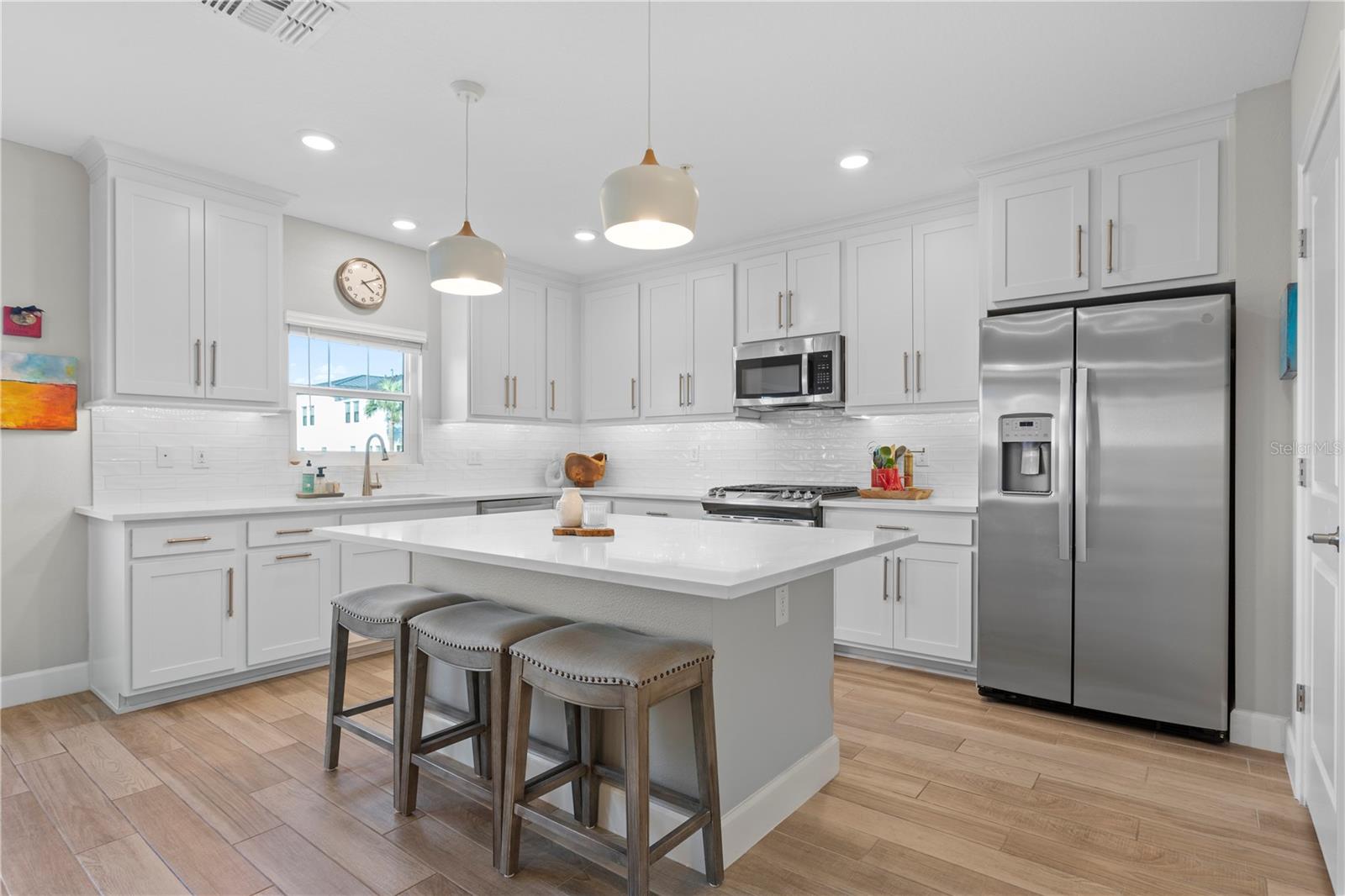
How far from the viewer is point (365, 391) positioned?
15.8 ft

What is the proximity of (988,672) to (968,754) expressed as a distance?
72 centimetres

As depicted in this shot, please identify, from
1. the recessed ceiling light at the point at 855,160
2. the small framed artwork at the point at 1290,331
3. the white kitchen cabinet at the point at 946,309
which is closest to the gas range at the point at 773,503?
the white kitchen cabinet at the point at 946,309

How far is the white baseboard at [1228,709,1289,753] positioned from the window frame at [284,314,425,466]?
15.4 ft

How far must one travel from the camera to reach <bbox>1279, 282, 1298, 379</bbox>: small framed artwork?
2.60 meters

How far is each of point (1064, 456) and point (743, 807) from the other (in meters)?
2.13

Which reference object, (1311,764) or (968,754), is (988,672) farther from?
(1311,764)

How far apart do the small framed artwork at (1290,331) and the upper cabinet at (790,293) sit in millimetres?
2231

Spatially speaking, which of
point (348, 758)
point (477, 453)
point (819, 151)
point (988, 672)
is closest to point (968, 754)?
point (988, 672)

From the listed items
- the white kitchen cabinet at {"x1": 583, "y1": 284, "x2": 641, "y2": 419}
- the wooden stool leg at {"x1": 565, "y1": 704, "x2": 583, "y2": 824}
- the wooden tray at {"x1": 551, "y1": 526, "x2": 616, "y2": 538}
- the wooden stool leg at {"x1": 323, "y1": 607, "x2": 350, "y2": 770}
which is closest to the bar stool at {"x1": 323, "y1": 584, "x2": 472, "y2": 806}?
the wooden stool leg at {"x1": 323, "y1": 607, "x2": 350, "y2": 770}

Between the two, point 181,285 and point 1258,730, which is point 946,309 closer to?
point 1258,730

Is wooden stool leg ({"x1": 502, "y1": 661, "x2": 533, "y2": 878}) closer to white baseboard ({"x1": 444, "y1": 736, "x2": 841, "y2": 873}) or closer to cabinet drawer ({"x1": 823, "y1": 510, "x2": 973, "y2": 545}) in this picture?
white baseboard ({"x1": 444, "y1": 736, "x2": 841, "y2": 873})

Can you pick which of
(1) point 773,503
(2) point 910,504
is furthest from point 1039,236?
(1) point 773,503

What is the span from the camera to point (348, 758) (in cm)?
276

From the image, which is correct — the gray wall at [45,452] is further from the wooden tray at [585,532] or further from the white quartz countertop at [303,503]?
the wooden tray at [585,532]
